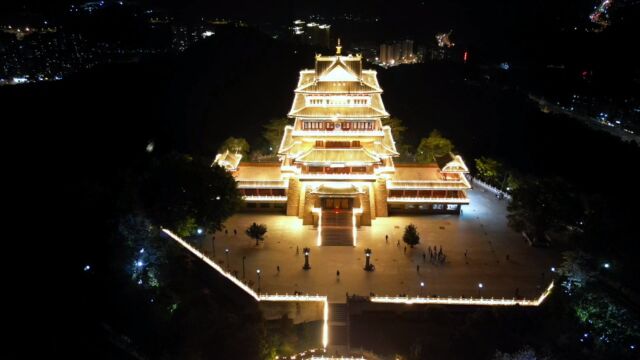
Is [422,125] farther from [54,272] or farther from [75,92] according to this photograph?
[54,272]

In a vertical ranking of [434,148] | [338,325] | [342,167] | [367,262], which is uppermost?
[342,167]

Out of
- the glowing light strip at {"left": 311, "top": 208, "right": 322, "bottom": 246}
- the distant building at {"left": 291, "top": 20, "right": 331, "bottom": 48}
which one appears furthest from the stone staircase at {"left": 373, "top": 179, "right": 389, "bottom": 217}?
the distant building at {"left": 291, "top": 20, "right": 331, "bottom": 48}

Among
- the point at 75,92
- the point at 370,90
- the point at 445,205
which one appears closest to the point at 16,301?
the point at 370,90

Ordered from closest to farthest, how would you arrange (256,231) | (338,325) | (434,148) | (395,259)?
(338,325), (395,259), (256,231), (434,148)

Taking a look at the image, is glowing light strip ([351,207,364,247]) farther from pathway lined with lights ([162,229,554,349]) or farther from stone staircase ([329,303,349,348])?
stone staircase ([329,303,349,348])

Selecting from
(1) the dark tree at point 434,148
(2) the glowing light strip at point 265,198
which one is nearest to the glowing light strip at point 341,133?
(2) the glowing light strip at point 265,198

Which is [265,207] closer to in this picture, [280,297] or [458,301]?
[280,297]

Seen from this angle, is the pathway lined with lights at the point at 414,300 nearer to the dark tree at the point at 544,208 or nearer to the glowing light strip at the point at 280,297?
the glowing light strip at the point at 280,297

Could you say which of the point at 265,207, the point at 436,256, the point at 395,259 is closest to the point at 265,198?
the point at 265,207
